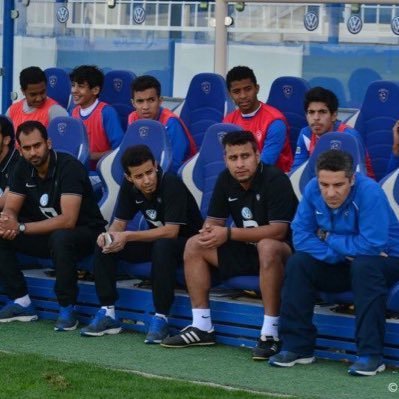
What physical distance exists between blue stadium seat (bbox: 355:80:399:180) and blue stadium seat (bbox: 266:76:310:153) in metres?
0.59

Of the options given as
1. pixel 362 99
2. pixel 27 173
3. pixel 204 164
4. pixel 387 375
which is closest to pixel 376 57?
pixel 362 99

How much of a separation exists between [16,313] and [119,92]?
9.48 ft

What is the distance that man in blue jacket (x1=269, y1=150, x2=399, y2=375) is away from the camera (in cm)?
739

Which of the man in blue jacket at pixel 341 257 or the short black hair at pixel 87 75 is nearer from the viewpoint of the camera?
the man in blue jacket at pixel 341 257

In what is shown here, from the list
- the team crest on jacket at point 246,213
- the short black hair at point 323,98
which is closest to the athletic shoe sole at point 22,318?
the team crest on jacket at point 246,213

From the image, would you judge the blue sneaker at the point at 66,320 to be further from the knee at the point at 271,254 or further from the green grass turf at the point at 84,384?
the knee at the point at 271,254

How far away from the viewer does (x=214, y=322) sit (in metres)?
8.45

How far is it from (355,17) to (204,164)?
2295 mm

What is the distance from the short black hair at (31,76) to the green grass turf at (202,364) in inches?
105

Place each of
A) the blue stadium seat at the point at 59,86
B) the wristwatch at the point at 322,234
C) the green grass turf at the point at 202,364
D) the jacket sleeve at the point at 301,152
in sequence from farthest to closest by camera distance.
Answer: the blue stadium seat at the point at 59,86, the jacket sleeve at the point at 301,152, the wristwatch at the point at 322,234, the green grass turf at the point at 202,364

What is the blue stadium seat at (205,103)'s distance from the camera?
10.6 meters

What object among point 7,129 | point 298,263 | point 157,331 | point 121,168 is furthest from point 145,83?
point 298,263

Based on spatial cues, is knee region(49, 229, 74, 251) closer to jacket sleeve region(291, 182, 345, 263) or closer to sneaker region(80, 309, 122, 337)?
sneaker region(80, 309, 122, 337)

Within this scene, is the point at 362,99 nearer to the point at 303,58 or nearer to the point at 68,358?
the point at 303,58
